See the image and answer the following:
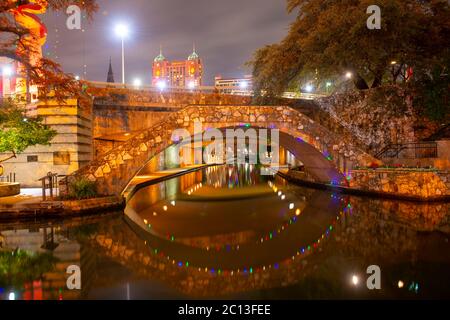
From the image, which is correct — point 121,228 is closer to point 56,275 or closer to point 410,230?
point 56,275

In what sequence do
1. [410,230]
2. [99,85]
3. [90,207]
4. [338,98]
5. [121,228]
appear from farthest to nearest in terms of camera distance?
1. [338,98]
2. [99,85]
3. [90,207]
4. [121,228]
5. [410,230]

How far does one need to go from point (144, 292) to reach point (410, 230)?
24.0 ft

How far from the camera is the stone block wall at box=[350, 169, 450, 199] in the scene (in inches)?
578

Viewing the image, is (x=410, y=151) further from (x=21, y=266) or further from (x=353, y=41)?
(x=21, y=266)

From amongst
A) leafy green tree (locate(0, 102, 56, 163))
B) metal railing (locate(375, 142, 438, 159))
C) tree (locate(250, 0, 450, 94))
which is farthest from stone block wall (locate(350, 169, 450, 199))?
leafy green tree (locate(0, 102, 56, 163))

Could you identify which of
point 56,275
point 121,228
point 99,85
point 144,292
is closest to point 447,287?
point 144,292

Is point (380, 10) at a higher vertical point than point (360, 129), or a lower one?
higher

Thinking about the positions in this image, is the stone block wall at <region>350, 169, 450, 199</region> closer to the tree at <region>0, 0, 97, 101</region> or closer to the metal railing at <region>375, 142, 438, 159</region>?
the metal railing at <region>375, 142, 438, 159</region>

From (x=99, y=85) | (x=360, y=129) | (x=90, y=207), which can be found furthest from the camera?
(x=360, y=129)

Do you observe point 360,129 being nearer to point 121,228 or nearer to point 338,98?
point 338,98

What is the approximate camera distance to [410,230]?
9.75 meters

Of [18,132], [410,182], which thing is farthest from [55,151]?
[410,182]
